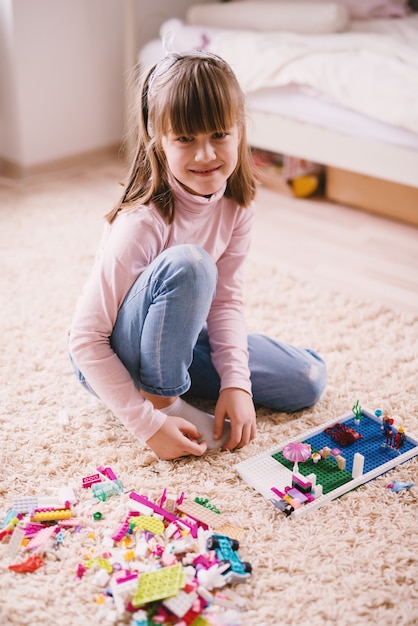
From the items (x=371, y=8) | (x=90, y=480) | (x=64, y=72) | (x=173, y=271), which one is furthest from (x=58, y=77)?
(x=90, y=480)

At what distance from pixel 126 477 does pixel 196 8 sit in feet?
6.77

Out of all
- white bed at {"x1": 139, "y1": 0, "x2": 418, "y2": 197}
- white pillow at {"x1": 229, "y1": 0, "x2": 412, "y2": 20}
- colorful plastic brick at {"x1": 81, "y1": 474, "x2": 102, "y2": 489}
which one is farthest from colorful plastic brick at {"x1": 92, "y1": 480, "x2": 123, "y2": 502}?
white pillow at {"x1": 229, "y1": 0, "x2": 412, "y2": 20}

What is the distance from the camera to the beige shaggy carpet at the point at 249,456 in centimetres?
93

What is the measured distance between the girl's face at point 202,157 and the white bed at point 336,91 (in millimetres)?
919

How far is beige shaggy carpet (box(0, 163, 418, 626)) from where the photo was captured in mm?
934

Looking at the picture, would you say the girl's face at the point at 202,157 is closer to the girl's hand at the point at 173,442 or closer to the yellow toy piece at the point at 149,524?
the girl's hand at the point at 173,442

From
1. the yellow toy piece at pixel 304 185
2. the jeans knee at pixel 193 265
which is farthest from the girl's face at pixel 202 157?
the yellow toy piece at pixel 304 185

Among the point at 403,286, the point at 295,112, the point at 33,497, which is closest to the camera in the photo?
the point at 33,497

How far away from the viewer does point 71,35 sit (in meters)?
2.52

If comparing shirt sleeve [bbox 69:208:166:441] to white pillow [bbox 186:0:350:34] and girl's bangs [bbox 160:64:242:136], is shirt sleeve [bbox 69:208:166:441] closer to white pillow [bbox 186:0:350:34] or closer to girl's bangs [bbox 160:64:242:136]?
girl's bangs [bbox 160:64:242:136]

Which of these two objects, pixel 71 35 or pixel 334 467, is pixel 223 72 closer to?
pixel 334 467

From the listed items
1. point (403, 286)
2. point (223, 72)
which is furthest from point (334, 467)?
point (403, 286)

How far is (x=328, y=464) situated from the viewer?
3.87ft

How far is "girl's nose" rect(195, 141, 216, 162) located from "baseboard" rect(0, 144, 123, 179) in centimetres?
156
